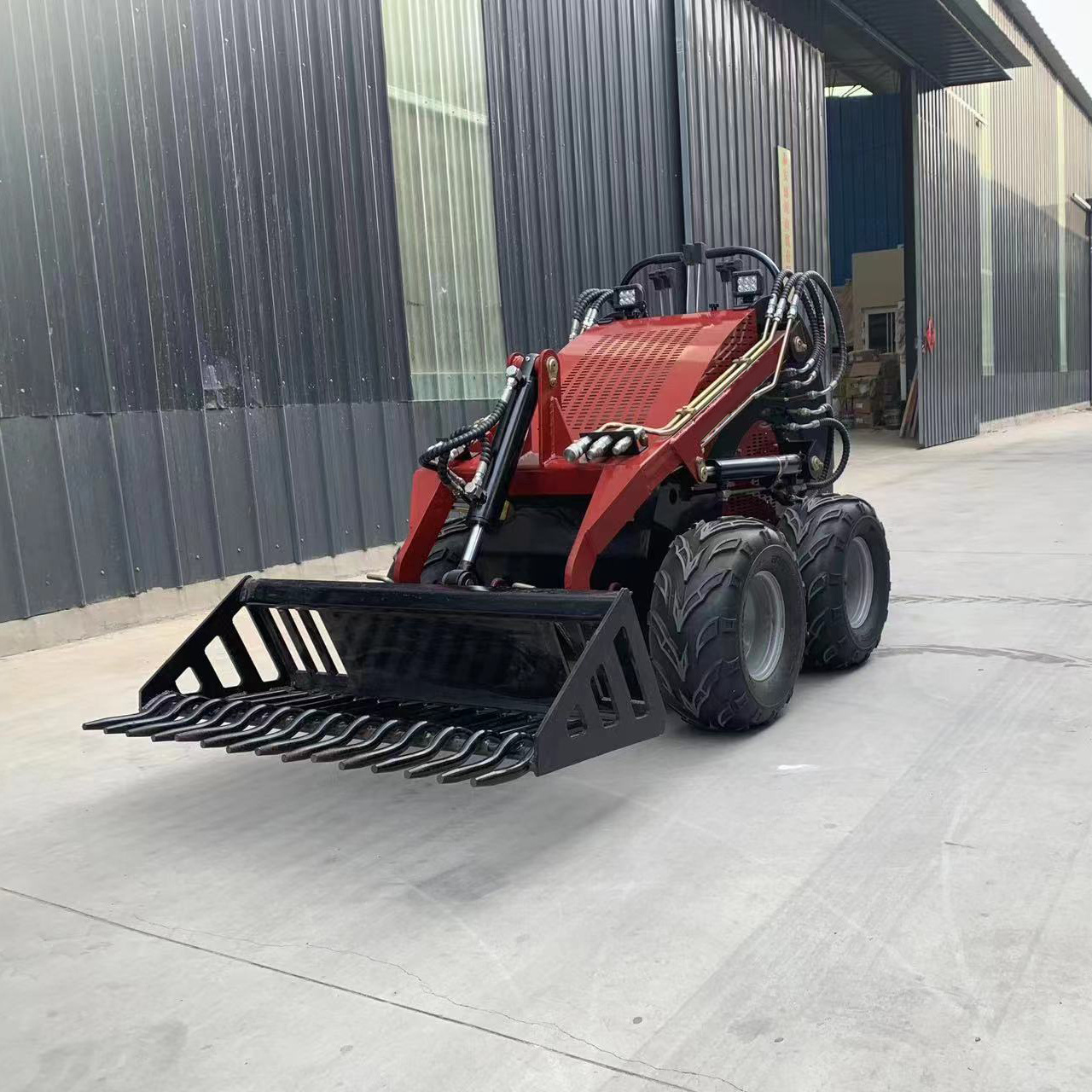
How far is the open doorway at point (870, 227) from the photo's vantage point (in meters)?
23.0

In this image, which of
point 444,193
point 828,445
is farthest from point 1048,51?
point 828,445

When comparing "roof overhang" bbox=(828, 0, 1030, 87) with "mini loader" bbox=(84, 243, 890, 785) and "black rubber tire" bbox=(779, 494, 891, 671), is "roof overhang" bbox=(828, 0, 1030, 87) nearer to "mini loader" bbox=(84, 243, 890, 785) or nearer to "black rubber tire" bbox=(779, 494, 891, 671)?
"mini loader" bbox=(84, 243, 890, 785)

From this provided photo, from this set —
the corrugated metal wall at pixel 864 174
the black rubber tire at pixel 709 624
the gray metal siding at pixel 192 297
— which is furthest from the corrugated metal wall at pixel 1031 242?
the black rubber tire at pixel 709 624

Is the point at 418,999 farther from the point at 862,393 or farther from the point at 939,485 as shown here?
the point at 862,393

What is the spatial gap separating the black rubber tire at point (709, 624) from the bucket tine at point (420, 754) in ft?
3.05

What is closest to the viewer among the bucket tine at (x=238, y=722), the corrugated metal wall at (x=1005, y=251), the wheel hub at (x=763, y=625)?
the bucket tine at (x=238, y=722)

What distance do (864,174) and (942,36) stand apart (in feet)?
43.3

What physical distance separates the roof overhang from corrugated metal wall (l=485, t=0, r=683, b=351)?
6.34 metres

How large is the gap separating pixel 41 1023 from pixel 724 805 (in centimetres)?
209

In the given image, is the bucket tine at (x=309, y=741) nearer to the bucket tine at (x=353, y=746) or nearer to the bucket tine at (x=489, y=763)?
the bucket tine at (x=353, y=746)

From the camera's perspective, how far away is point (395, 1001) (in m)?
2.60

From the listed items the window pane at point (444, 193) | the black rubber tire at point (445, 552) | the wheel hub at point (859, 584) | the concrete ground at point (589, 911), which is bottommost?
the concrete ground at point (589, 911)

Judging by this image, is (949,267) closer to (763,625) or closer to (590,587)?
(763,625)

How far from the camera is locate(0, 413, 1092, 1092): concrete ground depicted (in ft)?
7.79
